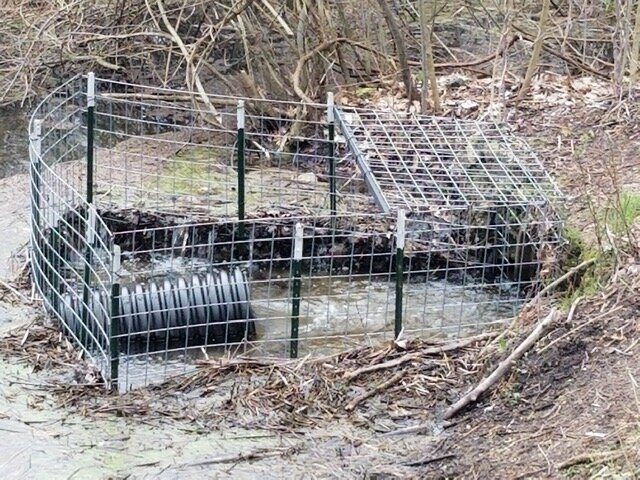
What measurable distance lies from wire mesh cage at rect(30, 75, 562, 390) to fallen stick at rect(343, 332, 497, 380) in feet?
1.02

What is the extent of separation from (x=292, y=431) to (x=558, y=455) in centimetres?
137

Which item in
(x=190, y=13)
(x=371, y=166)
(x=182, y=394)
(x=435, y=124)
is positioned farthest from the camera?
(x=190, y=13)

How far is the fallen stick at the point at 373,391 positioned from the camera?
5.21 m

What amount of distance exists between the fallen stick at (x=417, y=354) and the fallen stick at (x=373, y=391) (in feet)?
0.33

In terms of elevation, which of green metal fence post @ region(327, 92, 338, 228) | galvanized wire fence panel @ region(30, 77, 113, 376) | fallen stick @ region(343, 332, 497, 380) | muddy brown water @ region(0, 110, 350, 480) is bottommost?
muddy brown water @ region(0, 110, 350, 480)

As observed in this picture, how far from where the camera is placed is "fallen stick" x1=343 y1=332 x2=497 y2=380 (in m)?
5.50

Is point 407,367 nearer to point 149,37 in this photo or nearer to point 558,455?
point 558,455

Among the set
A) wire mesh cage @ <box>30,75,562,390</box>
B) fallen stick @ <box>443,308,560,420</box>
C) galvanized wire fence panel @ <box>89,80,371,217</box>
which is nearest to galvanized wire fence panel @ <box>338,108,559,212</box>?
wire mesh cage @ <box>30,75,562,390</box>

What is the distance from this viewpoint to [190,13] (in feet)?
34.8

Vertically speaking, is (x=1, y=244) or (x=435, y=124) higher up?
(x=435, y=124)

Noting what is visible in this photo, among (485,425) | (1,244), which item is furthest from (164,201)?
(485,425)

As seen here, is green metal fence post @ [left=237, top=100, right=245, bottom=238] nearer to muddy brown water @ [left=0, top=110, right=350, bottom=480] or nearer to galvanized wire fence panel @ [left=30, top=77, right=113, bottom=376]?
galvanized wire fence panel @ [left=30, top=77, right=113, bottom=376]

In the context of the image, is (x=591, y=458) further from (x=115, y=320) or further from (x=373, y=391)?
(x=115, y=320)

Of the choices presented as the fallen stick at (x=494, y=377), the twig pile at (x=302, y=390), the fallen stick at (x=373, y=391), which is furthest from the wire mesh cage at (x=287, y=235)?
the fallen stick at (x=494, y=377)
